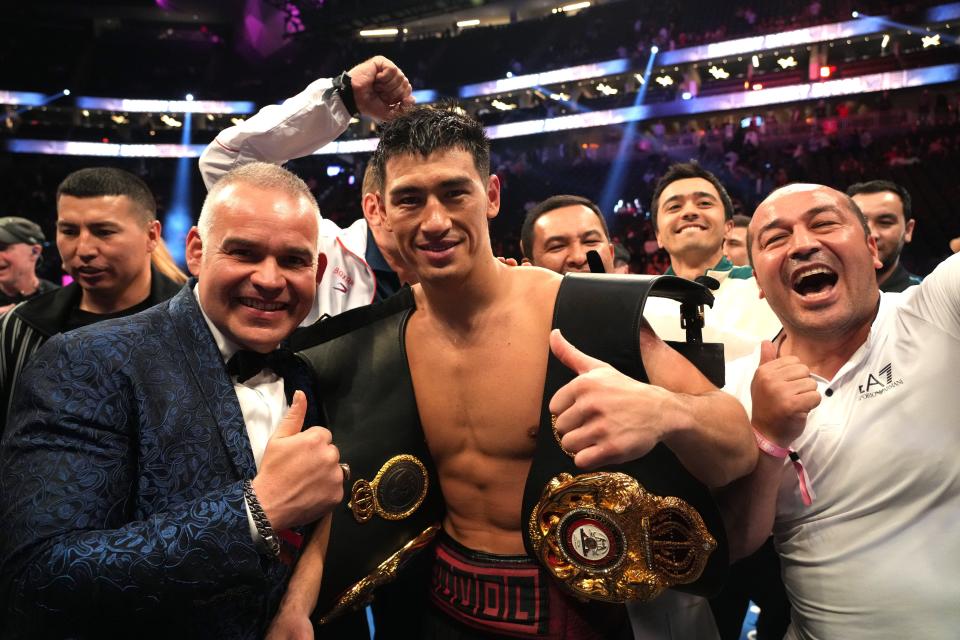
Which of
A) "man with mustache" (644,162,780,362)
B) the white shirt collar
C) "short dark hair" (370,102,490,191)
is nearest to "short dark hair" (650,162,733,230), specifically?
"man with mustache" (644,162,780,362)

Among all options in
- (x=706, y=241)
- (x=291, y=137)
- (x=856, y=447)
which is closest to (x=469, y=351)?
(x=856, y=447)

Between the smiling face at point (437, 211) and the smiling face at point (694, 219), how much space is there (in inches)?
71.3

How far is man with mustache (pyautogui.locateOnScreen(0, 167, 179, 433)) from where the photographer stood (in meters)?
2.31

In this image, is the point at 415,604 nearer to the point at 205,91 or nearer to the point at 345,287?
the point at 345,287

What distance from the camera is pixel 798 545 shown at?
5.28 feet

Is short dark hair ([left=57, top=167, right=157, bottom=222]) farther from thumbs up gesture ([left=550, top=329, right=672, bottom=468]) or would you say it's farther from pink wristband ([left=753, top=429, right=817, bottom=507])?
pink wristband ([left=753, top=429, right=817, bottom=507])

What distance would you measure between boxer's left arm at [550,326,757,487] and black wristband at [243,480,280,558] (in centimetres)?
53

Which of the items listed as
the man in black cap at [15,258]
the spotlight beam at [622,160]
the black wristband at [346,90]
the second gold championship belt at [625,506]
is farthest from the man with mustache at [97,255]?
the spotlight beam at [622,160]

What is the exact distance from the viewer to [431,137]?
173cm

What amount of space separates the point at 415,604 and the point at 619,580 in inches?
26.1

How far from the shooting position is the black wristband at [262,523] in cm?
110

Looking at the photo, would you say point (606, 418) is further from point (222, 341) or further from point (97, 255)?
point (97, 255)

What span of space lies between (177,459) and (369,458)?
0.53 meters

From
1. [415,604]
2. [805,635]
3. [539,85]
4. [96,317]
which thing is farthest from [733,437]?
[539,85]
